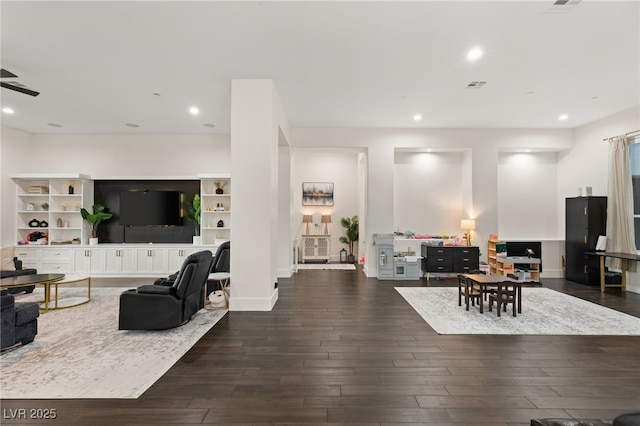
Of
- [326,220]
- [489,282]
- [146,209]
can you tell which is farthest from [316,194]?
[489,282]

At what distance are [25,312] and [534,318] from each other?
6435 millimetres

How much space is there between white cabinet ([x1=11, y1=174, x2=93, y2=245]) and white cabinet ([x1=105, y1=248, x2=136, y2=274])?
83 centimetres

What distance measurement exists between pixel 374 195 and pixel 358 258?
309 cm

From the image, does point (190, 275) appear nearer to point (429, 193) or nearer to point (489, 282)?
point (489, 282)

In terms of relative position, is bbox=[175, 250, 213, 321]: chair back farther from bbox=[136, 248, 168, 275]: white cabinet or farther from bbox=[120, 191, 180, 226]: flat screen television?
bbox=[120, 191, 180, 226]: flat screen television

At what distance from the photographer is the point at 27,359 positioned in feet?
10.6

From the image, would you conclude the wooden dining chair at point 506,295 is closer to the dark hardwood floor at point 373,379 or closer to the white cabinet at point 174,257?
the dark hardwood floor at point 373,379

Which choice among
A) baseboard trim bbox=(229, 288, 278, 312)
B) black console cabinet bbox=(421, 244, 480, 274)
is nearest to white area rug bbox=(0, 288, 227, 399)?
baseboard trim bbox=(229, 288, 278, 312)

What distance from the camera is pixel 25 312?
354 centimetres

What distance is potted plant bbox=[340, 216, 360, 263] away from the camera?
33.7ft

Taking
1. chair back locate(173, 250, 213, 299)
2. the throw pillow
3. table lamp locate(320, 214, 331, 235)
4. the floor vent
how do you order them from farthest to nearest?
table lamp locate(320, 214, 331, 235) < the throw pillow < the floor vent < chair back locate(173, 250, 213, 299)

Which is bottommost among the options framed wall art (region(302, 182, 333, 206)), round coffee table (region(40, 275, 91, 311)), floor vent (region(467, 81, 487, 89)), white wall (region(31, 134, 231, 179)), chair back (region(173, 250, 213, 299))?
round coffee table (region(40, 275, 91, 311))

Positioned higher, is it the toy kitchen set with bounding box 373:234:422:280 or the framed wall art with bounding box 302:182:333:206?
the framed wall art with bounding box 302:182:333:206

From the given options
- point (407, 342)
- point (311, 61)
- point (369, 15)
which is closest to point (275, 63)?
point (311, 61)
